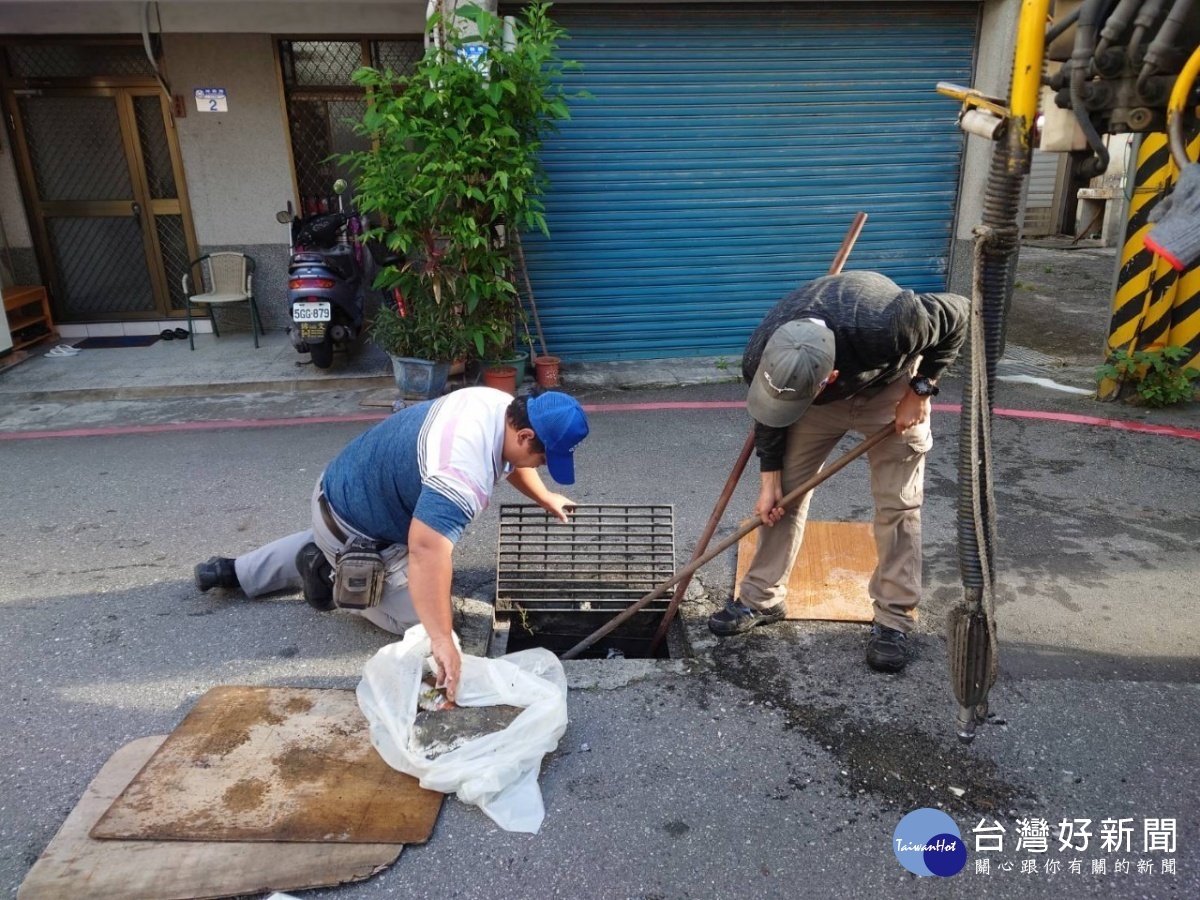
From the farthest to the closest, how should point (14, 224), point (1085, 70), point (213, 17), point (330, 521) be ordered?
point (14, 224), point (213, 17), point (330, 521), point (1085, 70)

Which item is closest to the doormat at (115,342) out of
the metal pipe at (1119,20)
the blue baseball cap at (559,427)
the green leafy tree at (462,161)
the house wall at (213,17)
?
the house wall at (213,17)

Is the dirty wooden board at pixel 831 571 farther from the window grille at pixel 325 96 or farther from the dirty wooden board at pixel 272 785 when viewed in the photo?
the window grille at pixel 325 96

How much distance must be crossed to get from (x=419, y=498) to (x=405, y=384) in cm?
384

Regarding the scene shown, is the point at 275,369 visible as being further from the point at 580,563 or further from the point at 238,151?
the point at 580,563

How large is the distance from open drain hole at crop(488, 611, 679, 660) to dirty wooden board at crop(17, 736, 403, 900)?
139 centimetres

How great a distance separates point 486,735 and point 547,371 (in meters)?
4.48

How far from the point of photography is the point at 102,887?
2.30 m

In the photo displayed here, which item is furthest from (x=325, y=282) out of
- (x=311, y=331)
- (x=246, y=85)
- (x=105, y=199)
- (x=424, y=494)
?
(x=424, y=494)

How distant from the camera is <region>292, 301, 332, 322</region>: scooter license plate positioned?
688 centimetres

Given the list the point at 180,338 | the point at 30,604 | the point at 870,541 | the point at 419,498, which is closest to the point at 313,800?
the point at 419,498

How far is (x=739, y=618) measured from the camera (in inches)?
141

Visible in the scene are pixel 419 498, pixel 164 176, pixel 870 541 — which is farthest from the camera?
pixel 164 176

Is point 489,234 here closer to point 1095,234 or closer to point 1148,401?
point 1148,401

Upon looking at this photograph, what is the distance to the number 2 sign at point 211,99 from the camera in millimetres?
7707
